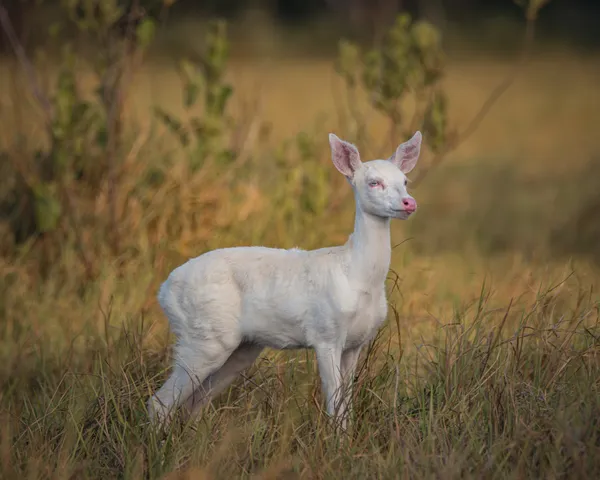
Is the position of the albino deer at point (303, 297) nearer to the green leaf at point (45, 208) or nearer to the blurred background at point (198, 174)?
the blurred background at point (198, 174)

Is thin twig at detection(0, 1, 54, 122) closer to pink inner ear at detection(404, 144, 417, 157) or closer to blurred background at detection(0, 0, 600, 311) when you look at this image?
blurred background at detection(0, 0, 600, 311)

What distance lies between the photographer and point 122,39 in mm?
7234

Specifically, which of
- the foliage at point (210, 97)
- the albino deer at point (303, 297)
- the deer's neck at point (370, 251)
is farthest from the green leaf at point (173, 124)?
the deer's neck at point (370, 251)

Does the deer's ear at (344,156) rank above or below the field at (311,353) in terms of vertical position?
above

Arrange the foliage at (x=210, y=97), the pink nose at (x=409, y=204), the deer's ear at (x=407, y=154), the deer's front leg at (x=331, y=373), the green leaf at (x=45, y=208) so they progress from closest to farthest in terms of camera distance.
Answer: the pink nose at (x=409, y=204) → the deer's front leg at (x=331, y=373) → the deer's ear at (x=407, y=154) → the green leaf at (x=45, y=208) → the foliage at (x=210, y=97)

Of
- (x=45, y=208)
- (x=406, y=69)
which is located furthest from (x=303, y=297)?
(x=406, y=69)

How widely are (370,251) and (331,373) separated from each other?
0.48m

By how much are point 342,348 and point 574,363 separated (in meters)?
1.04

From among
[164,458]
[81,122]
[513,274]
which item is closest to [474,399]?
[164,458]

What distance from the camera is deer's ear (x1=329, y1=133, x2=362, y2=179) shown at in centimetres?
423

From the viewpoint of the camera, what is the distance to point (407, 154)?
442 cm

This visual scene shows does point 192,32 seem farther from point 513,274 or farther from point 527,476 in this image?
point 527,476

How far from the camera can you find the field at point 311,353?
13.2 ft

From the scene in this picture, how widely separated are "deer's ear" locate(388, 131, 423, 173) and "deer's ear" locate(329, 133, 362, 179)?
184 mm
